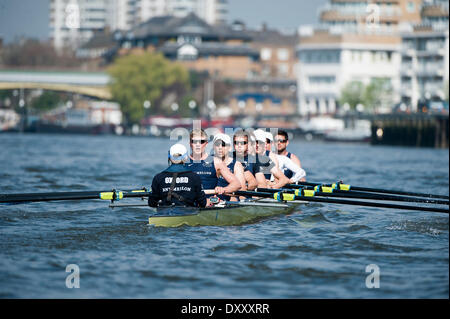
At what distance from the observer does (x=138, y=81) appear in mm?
105375

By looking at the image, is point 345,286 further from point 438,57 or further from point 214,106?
point 214,106

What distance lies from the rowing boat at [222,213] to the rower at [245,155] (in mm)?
547

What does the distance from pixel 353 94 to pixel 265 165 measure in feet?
265

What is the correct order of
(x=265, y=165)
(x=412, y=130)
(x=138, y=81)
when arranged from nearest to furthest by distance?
1. (x=265, y=165)
2. (x=412, y=130)
3. (x=138, y=81)

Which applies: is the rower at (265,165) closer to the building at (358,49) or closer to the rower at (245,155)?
the rower at (245,155)

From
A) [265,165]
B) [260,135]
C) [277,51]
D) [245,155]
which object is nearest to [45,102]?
[277,51]

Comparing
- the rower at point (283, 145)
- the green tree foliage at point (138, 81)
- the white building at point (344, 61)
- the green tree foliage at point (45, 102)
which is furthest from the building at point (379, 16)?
the rower at point (283, 145)

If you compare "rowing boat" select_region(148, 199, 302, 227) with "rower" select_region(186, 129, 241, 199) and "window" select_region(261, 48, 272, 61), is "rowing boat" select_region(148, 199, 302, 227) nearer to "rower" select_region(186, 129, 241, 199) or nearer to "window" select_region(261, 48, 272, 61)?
"rower" select_region(186, 129, 241, 199)

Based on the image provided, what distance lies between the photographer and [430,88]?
91.2m

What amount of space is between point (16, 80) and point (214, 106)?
26.6 meters

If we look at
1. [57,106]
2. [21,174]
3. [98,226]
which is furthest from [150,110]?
[98,226]

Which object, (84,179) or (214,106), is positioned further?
(214,106)

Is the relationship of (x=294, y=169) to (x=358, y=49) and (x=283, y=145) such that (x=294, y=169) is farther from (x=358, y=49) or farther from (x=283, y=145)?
(x=358, y=49)

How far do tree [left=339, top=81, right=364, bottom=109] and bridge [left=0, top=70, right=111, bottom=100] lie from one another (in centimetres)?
2886
